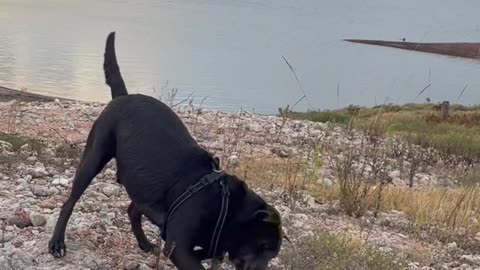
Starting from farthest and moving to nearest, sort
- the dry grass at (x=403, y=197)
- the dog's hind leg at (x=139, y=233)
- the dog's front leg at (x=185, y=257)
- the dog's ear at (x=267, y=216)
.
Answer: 1. the dry grass at (x=403, y=197)
2. the dog's hind leg at (x=139, y=233)
3. the dog's front leg at (x=185, y=257)
4. the dog's ear at (x=267, y=216)

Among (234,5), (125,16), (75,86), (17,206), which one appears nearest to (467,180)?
(17,206)

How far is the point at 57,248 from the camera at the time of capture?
5453 mm

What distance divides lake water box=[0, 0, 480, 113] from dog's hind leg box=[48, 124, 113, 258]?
52.9 ft

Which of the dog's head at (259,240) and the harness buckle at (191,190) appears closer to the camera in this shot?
the dog's head at (259,240)

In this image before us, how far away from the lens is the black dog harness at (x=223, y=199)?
4.65 m

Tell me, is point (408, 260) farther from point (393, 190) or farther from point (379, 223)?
point (393, 190)

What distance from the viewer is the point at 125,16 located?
51.0 m

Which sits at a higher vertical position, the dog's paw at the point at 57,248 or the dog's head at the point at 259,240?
the dog's head at the point at 259,240

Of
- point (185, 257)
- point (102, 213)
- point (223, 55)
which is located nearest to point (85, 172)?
point (102, 213)

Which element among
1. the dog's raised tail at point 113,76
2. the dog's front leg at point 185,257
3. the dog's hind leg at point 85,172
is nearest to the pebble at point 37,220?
the dog's hind leg at point 85,172

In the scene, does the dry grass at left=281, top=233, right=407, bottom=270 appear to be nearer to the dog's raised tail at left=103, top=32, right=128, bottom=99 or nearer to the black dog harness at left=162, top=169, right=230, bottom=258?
the black dog harness at left=162, top=169, right=230, bottom=258

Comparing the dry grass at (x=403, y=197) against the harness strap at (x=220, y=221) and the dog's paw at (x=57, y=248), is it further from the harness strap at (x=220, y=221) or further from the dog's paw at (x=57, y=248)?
the harness strap at (x=220, y=221)

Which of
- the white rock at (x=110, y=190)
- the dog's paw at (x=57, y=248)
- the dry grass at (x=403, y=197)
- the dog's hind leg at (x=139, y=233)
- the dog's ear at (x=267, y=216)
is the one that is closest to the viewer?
the dog's ear at (x=267, y=216)

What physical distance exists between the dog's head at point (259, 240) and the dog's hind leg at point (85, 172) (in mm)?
1367
